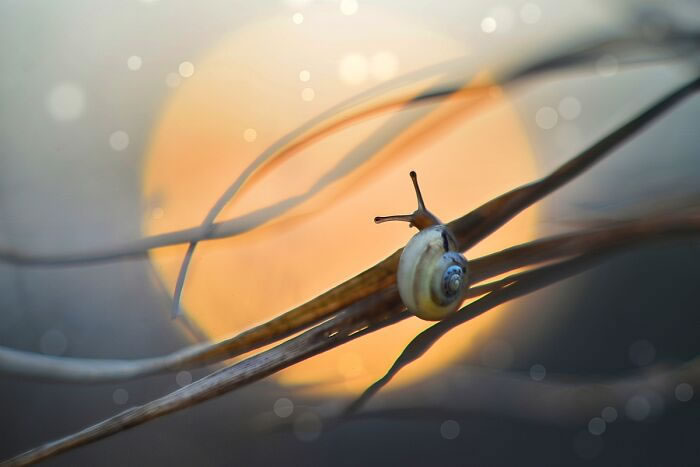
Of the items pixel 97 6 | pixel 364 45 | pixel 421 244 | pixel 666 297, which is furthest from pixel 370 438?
pixel 97 6

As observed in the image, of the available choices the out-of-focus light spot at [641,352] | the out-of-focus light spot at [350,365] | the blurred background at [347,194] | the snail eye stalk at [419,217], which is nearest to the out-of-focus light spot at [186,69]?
the blurred background at [347,194]

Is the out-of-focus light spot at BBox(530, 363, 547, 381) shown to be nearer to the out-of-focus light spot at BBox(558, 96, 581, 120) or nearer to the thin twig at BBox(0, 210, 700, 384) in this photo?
the thin twig at BBox(0, 210, 700, 384)

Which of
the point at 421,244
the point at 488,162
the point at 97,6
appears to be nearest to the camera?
the point at 421,244

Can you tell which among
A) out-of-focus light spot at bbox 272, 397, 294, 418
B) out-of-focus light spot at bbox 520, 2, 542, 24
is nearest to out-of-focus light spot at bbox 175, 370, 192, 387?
out-of-focus light spot at bbox 272, 397, 294, 418

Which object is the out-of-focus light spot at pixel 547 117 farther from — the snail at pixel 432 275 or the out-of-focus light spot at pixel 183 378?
the out-of-focus light spot at pixel 183 378

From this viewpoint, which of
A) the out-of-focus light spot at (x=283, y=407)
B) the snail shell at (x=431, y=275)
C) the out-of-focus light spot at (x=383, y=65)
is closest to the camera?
the snail shell at (x=431, y=275)

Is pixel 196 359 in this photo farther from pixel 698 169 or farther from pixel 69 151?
pixel 698 169
